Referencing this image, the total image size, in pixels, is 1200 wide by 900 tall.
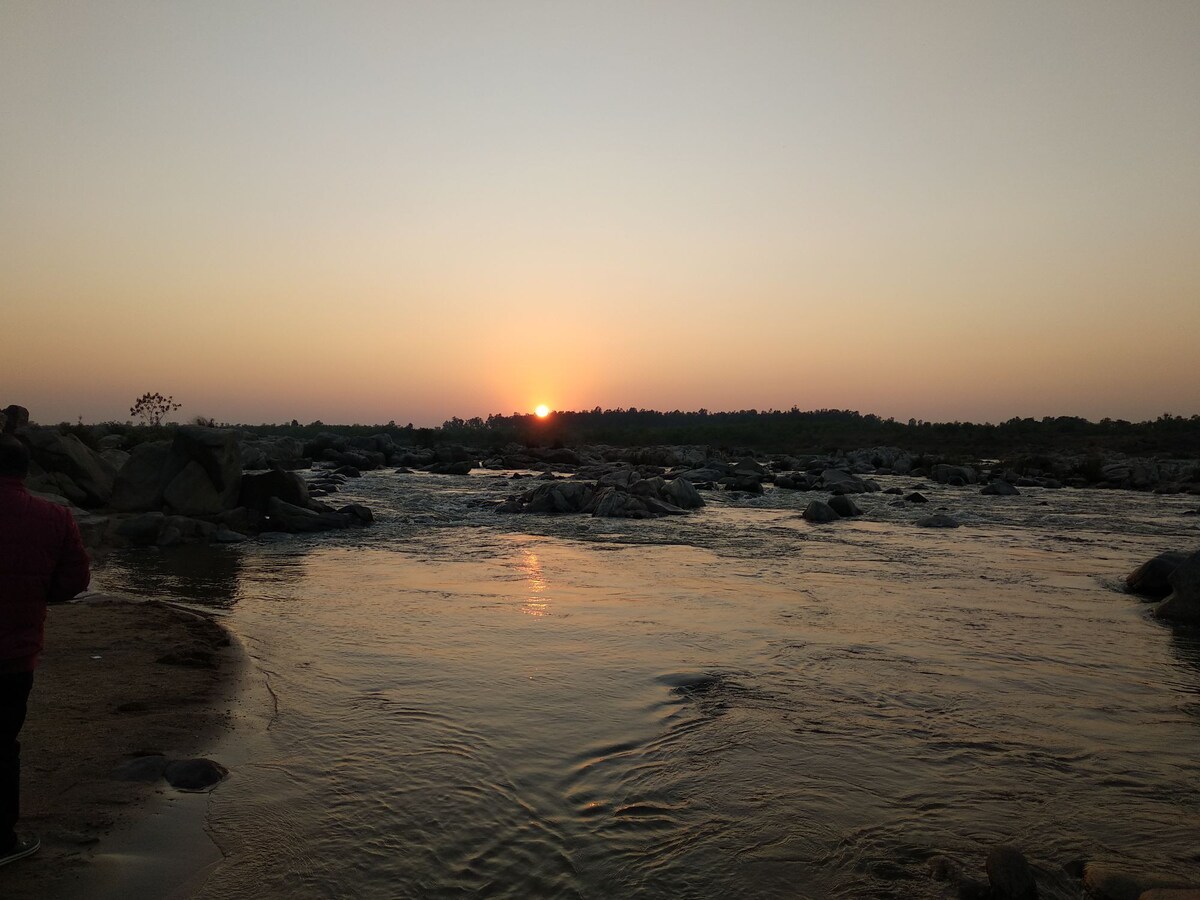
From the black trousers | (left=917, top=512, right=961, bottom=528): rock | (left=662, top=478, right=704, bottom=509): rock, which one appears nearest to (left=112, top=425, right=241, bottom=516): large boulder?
(left=662, top=478, right=704, bottom=509): rock

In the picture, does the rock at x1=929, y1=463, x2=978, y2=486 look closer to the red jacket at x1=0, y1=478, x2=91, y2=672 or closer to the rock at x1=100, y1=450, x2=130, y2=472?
the rock at x1=100, y1=450, x2=130, y2=472

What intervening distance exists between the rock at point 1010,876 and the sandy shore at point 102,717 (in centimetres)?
512

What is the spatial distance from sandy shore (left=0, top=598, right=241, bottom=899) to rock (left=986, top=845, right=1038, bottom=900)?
16.8 feet

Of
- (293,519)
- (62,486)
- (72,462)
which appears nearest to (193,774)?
(293,519)

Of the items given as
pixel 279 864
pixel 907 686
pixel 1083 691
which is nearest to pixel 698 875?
pixel 279 864

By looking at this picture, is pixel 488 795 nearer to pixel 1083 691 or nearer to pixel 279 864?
pixel 279 864

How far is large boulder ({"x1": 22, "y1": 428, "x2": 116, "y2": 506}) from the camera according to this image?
22234mm

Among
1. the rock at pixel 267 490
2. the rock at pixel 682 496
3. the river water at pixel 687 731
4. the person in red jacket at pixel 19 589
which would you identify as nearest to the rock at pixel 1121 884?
the river water at pixel 687 731

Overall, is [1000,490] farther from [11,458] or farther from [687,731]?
[11,458]

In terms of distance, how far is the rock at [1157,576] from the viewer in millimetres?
13805

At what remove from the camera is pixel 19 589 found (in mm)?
4703

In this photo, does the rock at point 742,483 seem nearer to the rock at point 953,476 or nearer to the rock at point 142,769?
the rock at point 953,476

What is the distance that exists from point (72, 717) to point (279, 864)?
3194mm

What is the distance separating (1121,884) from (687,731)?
136 inches
